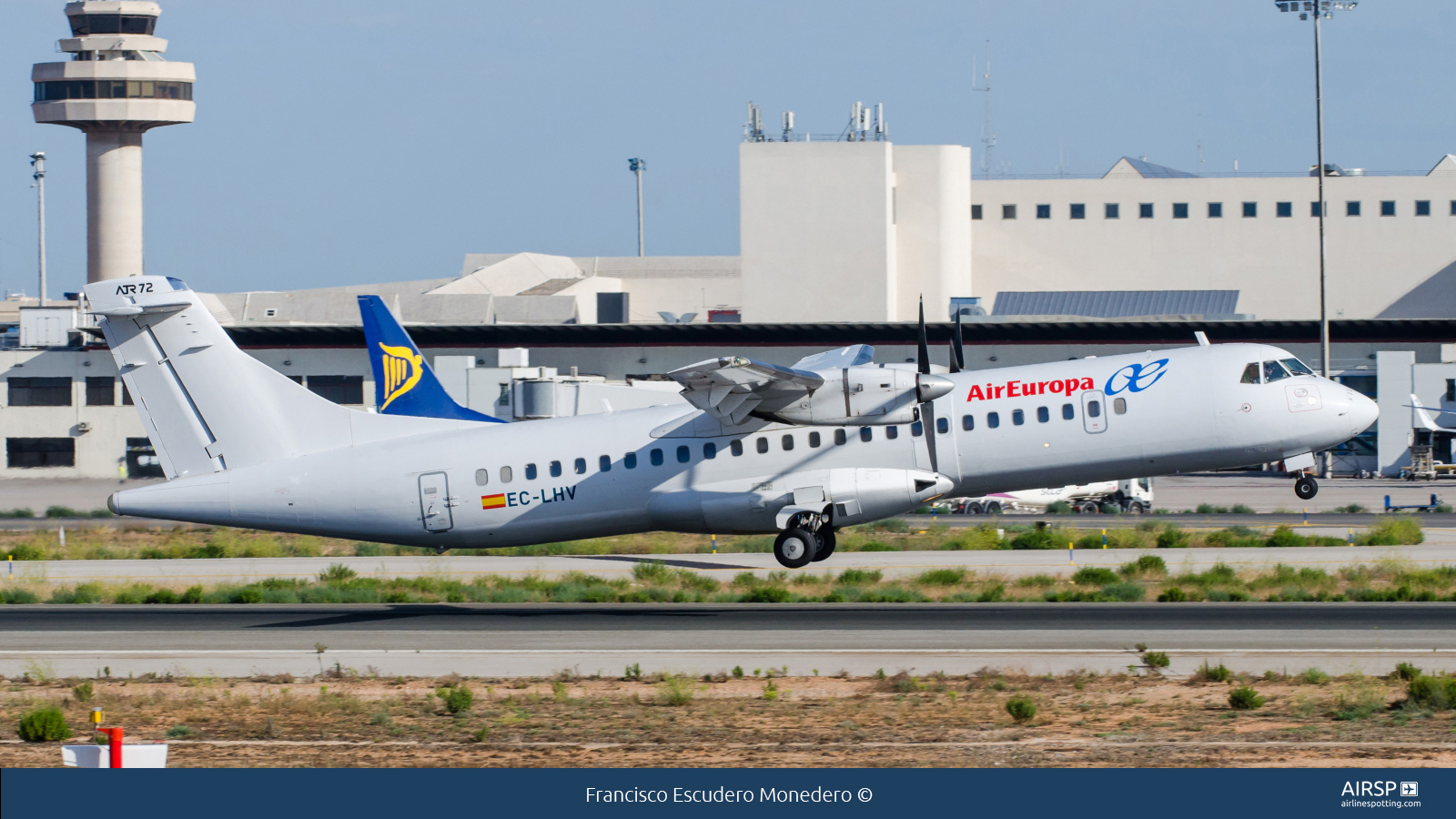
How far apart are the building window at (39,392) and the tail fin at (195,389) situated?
179 feet

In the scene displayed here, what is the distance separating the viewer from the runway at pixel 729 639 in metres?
22.0

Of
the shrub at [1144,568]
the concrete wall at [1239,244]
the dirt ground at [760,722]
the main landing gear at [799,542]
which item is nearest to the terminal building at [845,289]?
the concrete wall at [1239,244]

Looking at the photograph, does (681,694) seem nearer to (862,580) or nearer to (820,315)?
(862,580)

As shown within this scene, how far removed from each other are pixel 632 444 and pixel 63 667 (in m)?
10.6

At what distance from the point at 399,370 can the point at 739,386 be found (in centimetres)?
2049

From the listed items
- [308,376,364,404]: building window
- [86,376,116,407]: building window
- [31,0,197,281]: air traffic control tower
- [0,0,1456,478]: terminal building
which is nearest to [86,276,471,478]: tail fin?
[0,0,1456,478]: terminal building

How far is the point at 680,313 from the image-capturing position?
3883 inches

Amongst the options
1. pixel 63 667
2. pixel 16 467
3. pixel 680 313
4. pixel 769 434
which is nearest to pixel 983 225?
pixel 680 313

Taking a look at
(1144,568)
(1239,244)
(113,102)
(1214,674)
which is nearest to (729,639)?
(1214,674)

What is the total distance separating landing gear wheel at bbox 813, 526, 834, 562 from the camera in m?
27.2

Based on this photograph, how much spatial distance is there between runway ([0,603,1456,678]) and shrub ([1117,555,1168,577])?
184 inches

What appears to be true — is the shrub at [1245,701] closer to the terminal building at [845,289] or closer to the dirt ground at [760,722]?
the dirt ground at [760,722]

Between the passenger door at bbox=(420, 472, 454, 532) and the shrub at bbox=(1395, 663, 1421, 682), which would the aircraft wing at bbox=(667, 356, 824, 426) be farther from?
the shrub at bbox=(1395, 663, 1421, 682)

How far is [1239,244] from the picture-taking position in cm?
8725
